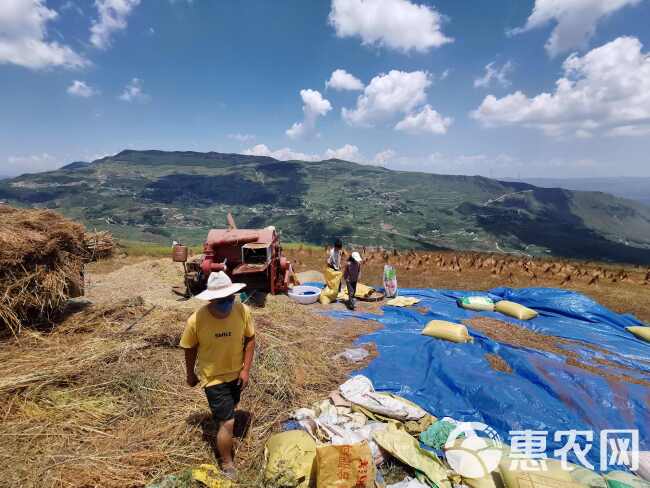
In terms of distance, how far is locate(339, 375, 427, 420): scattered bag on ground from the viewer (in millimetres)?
3781

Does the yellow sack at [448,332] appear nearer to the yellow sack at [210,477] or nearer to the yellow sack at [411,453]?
the yellow sack at [411,453]

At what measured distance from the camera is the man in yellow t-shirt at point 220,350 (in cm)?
288

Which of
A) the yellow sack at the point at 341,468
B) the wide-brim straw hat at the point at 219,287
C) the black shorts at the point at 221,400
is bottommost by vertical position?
the yellow sack at the point at 341,468

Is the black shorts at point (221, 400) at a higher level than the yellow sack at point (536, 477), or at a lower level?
higher

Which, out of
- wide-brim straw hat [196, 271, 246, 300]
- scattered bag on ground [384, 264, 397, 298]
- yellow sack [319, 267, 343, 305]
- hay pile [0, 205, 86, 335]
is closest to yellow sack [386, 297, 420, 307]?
scattered bag on ground [384, 264, 397, 298]

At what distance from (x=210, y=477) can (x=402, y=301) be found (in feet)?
21.8

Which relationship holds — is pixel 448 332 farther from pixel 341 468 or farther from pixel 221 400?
pixel 221 400

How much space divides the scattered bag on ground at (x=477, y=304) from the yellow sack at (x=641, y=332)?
2.66m

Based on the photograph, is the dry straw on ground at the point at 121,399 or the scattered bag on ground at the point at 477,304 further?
the scattered bag on ground at the point at 477,304

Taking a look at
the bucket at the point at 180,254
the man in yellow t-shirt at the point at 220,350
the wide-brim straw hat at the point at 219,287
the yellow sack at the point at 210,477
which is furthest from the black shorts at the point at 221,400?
the bucket at the point at 180,254

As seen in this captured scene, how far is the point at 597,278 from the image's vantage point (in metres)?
10.6

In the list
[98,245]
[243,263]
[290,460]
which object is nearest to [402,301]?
[243,263]

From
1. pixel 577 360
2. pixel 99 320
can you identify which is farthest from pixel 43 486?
pixel 577 360

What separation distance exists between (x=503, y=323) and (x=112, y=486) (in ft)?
24.3
